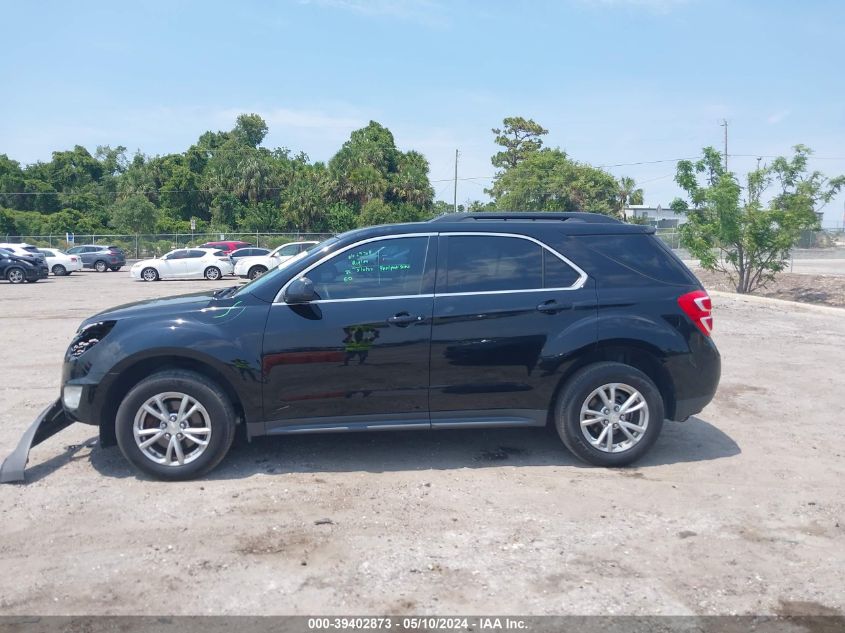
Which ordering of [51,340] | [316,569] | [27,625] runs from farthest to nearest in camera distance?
[51,340] < [316,569] < [27,625]

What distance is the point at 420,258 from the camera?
5797 mm

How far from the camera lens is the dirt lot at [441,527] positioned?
388cm

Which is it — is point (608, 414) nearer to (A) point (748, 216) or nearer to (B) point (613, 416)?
(B) point (613, 416)

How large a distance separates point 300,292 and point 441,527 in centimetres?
192

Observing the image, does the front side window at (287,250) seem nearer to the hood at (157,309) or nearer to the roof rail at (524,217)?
the hood at (157,309)

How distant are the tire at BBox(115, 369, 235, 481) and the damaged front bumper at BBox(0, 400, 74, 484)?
71 centimetres

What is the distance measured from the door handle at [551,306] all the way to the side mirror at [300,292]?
1.69 meters

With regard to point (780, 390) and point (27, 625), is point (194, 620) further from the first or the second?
point (780, 390)

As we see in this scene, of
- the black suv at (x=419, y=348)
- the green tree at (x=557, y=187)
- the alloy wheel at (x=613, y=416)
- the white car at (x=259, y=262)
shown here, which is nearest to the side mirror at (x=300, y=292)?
the black suv at (x=419, y=348)

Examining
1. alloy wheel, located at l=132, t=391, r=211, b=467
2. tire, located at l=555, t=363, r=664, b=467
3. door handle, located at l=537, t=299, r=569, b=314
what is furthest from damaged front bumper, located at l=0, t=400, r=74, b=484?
tire, located at l=555, t=363, r=664, b=467

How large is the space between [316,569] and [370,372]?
1.71 metres

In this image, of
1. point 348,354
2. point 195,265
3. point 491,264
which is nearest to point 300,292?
point 348,354

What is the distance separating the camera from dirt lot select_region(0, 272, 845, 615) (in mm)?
3879

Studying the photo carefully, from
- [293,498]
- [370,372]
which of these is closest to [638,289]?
[370,372]
